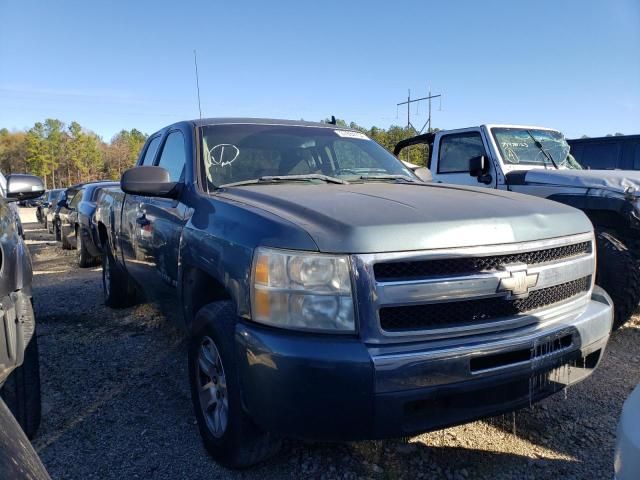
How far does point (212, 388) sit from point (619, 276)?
3.52 m

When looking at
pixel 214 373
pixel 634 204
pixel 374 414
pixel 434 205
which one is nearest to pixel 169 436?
pixel 214 373

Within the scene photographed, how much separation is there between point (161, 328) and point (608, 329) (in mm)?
3838

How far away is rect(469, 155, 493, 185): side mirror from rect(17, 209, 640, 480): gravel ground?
2.47m

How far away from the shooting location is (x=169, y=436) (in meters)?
2.82

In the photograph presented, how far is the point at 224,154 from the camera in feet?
10.6

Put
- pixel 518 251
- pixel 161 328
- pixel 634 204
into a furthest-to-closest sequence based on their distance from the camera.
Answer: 1. pixel 161 328
2. pixel 634 204
3. pixel 518 251

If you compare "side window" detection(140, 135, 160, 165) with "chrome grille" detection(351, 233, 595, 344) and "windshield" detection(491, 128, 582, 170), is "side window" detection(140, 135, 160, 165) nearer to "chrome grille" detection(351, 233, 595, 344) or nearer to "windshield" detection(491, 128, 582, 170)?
"chrome grille" detection(351, 233, 595, 344)

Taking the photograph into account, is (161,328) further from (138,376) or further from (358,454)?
(358,454)

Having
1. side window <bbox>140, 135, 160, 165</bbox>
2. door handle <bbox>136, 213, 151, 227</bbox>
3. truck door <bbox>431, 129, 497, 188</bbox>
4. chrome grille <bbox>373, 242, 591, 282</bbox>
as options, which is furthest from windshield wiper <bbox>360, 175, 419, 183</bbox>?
truck door <bbox>431, 129, 497, 188</bbox>

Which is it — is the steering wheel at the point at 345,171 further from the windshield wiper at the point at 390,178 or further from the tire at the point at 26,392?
the tire at the point at 26,392

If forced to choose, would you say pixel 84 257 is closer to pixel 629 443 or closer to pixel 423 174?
pixel 423 174

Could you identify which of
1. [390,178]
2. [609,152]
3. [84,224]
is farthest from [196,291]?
[609,152]

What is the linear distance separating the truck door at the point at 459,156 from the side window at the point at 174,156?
12.5 feet

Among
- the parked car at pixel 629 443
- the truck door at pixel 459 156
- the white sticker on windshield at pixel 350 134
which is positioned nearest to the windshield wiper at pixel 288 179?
the white sticker on windshield at pixel 350 134
